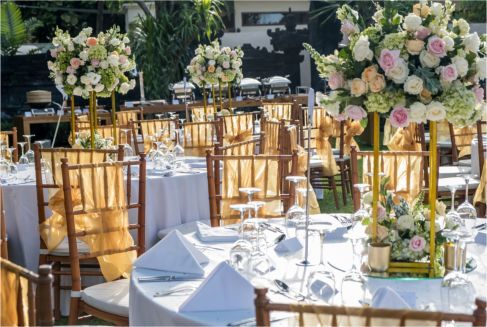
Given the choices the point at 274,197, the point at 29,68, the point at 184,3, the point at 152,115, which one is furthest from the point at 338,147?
the point at 29,68

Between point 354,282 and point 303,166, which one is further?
point 303,166

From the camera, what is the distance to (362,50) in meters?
2.79

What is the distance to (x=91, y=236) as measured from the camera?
4328 mm

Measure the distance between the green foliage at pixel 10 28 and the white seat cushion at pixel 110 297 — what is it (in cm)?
1309

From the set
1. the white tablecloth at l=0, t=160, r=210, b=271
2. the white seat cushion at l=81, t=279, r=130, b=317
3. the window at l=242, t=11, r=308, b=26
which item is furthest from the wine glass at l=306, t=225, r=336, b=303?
the window at l=242, t=11, r=308, b=26

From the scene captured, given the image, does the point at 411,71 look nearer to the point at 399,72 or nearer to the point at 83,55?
the point at 399,72

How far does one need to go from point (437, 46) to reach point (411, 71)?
0.11 m

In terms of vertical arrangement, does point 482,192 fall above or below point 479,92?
below

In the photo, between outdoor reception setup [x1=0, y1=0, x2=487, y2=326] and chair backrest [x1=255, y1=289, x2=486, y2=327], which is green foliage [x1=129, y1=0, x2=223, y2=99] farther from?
chair backrest [x1=255, y1=289, x2=486, y2=327]

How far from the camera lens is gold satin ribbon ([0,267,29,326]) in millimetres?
2383

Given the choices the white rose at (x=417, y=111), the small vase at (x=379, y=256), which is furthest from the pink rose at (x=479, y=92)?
the small vase at (x=379, y=256)

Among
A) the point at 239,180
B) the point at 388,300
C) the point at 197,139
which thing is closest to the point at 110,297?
the point at 239,180

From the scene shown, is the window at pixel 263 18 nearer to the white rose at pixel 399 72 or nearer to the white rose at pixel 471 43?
the white rose at pixel 471 43

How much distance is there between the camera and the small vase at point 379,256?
2.92 m
